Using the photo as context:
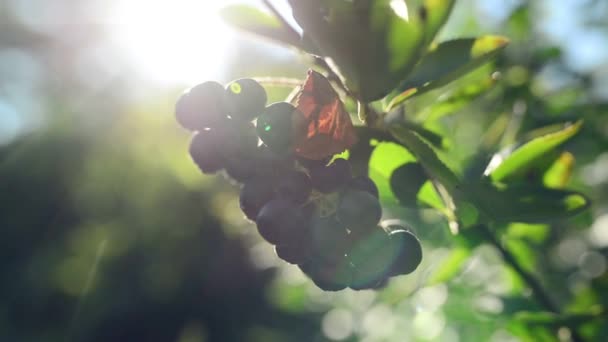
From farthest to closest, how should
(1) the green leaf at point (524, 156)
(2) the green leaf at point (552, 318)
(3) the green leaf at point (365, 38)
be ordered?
(2) the green leaf at point (552, 318)
(1) the green leaf at point (524, 156)
(3) the green leaf at point (365, 38)

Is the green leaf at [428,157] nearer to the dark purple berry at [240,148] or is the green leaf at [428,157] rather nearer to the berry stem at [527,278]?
the dark purple berry at [240,148]

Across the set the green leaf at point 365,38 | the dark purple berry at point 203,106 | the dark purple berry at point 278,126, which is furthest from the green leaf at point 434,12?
the dark purple berry at point 203,106

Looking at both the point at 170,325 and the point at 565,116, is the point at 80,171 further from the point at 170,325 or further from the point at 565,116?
the point at 565,116

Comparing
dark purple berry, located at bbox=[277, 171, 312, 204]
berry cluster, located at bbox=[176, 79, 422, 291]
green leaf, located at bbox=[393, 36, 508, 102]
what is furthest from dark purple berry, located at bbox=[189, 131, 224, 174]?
green leaf, located at bbox=[393, 36, 508, 102]

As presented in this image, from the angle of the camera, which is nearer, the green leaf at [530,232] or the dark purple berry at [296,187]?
the dark purple berry at [296,187]

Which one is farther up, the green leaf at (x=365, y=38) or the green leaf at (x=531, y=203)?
the green leaf at (x=365, y=38)

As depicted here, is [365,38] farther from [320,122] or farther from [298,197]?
[298,197]
